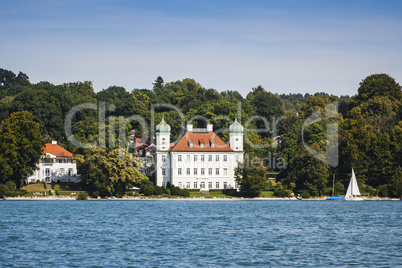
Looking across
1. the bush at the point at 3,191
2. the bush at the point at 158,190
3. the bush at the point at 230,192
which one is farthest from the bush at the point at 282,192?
the bush at the point at 3,191

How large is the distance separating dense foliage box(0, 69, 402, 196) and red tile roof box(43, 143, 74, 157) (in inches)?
56.9

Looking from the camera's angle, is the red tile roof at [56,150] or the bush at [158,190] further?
the red tile roof at [56,150]

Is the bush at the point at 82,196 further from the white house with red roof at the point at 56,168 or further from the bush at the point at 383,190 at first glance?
the bush at the point at 383,190

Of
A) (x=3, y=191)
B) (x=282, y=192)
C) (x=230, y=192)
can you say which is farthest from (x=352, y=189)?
(x=3, y=191)

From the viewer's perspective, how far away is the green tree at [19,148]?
76312 millimetres

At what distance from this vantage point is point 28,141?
258 ft

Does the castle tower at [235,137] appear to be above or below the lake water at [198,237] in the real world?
above

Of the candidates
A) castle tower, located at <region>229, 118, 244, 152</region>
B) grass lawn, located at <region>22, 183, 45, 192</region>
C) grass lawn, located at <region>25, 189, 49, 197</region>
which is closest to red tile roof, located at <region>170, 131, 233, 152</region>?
castle tower, located at <region>229, 118, 244, 152</region>

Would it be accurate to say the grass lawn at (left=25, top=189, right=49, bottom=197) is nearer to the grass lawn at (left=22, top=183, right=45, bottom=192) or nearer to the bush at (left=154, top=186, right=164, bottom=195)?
the grass lawn at (left=22, top=183, right=45, bottom=192)

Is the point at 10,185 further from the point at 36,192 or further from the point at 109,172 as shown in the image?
the point at 109,172

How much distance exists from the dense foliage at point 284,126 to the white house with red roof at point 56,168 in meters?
2.18

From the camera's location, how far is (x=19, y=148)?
78.1 meters

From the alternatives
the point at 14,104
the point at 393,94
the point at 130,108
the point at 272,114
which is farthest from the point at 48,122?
the point at 393,94

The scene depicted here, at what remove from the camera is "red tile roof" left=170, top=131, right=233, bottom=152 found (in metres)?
88.9
